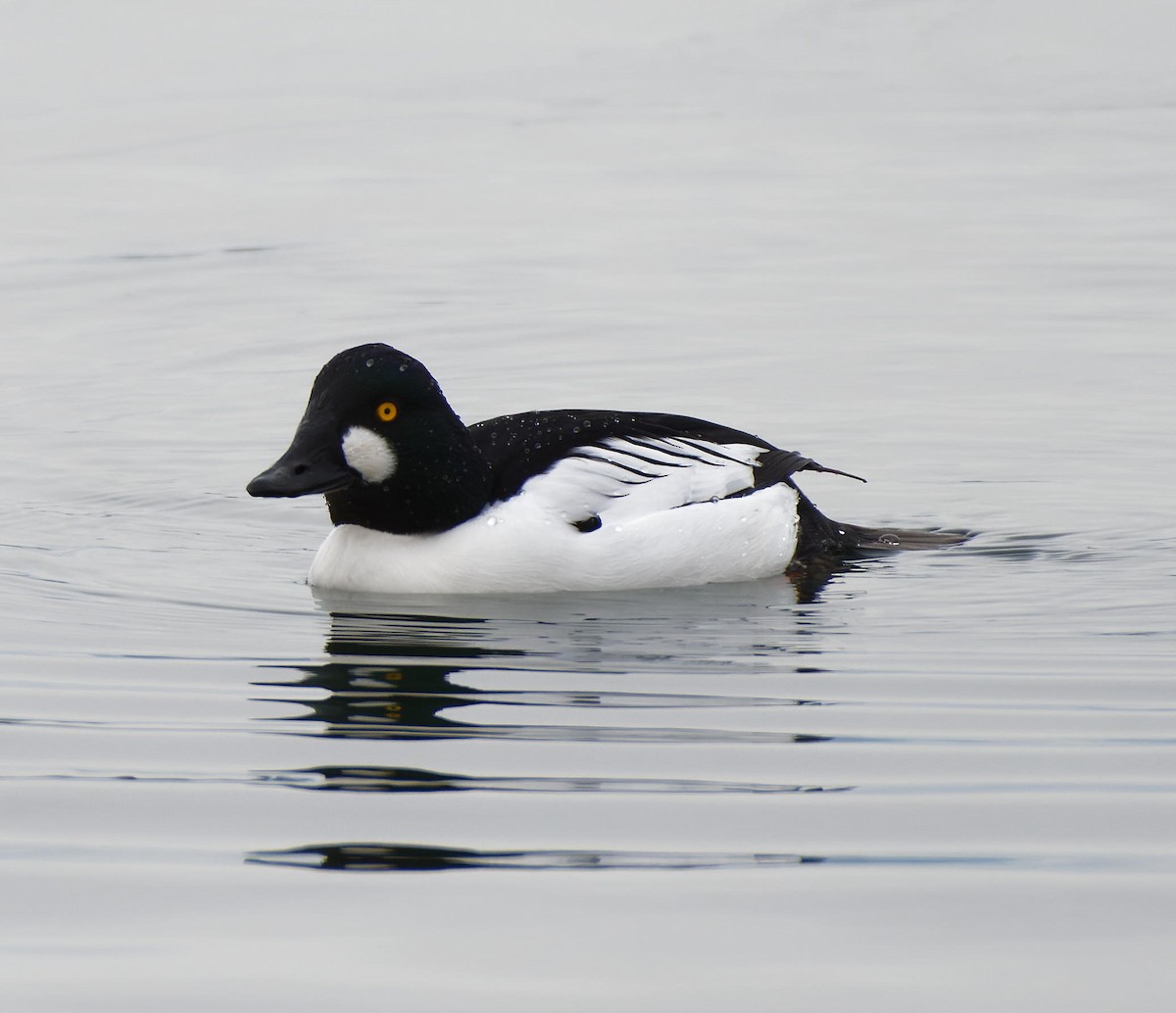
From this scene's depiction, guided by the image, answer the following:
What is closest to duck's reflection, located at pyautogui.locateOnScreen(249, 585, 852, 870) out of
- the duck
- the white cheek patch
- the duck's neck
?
the duck

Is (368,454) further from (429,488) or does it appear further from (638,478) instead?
(638,478)

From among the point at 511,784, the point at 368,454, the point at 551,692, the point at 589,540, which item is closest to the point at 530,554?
the point at 589,540

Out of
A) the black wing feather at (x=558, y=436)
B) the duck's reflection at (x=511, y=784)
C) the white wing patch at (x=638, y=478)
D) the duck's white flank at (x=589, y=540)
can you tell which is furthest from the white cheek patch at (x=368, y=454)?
the duck's reflection at (x=511, y=784)

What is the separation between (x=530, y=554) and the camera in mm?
8172

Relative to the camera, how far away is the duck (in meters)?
8.07

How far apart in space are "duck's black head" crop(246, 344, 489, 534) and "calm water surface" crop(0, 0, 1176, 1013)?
37 centimetres

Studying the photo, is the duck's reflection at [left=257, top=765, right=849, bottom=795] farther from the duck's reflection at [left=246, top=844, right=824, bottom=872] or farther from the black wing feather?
the black wing feather

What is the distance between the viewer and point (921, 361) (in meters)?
13.5

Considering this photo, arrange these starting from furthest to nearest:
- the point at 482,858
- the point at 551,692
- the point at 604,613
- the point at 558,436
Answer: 1. the point at 558,436
2. the point at 604,613
3. the point at 551,692
4. the point at 482,858

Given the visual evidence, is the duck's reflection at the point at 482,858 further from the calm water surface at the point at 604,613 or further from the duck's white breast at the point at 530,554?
the duck's white breast at the point at 530,554

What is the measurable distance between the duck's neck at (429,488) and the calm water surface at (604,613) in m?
0.33

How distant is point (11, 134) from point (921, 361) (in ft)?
46.1

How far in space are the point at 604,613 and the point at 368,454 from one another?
105cm

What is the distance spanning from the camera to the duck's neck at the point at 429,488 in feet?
26.9
